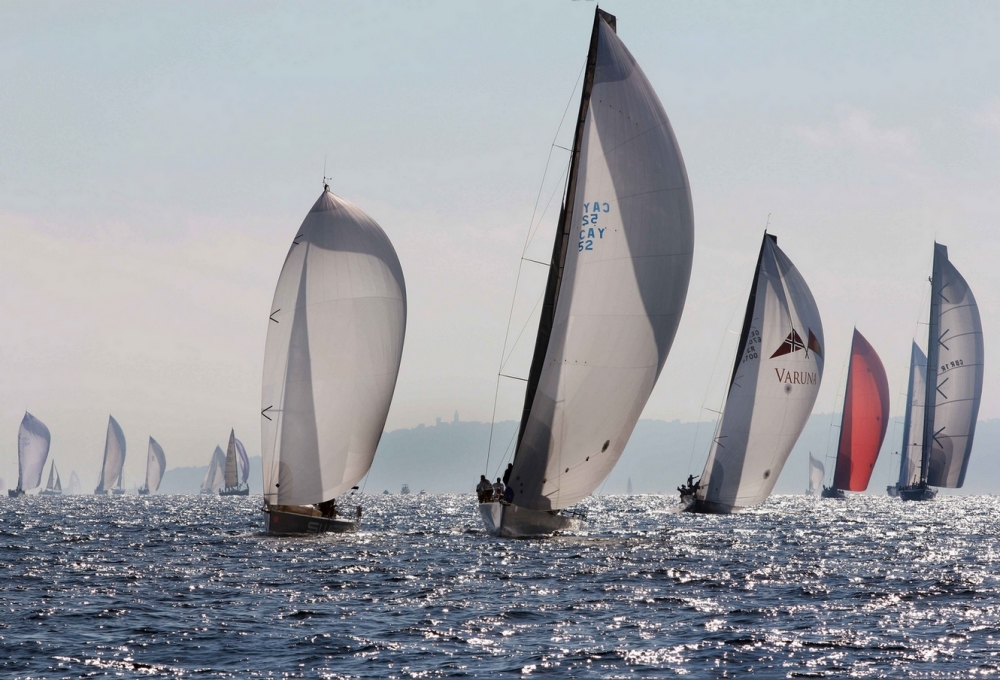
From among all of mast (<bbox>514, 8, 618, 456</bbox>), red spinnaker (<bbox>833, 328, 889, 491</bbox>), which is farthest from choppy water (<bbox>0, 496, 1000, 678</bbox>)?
red spinnaker (<bbox>833, 328, 889, 491</bbox>)

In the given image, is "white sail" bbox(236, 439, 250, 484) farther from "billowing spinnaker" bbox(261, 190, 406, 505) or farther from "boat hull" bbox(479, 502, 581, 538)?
"boat hull" bbox(479, 502, 581, 538)

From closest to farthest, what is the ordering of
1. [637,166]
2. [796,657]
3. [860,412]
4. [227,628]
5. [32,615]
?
[796,657] < [227,628] < [32,615] < [637,166] < [860,412]

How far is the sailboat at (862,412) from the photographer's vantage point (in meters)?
78.0

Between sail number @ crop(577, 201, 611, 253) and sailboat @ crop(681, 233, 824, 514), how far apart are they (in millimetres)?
20352

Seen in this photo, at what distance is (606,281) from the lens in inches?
1219

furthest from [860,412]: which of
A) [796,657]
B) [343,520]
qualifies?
[796,657]

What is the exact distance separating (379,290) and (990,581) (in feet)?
68.4

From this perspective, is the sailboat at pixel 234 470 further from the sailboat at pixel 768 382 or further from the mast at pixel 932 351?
the sailboat at pixel 768 382

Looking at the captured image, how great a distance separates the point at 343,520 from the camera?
37688 millimetres

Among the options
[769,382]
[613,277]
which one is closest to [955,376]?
[769,382]

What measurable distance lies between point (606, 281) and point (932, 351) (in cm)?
5920

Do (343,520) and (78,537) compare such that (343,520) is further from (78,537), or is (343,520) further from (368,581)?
(368,581)

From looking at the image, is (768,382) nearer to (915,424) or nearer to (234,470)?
(915,424)

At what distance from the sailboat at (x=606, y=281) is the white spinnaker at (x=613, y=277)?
0.03 meters
